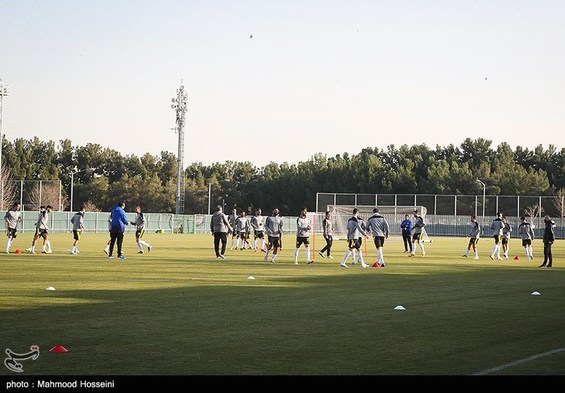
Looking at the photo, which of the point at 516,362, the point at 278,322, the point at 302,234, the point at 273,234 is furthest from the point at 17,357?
the point at 273,234

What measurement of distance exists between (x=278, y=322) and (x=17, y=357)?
514cm

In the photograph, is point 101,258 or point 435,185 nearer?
point 101,258

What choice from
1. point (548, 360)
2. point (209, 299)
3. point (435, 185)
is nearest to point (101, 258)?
point (209, 299)

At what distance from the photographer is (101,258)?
110 ft

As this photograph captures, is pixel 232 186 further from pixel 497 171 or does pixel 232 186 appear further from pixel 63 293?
pixel 63 293

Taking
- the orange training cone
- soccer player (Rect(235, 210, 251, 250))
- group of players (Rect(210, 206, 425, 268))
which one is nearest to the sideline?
the orange training cone

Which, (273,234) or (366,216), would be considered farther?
(366,216)

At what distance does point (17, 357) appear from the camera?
10539mm

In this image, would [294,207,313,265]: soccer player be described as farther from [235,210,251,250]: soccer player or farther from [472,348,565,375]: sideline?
[472,348,565,375]: sideline

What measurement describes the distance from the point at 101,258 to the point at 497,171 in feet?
288

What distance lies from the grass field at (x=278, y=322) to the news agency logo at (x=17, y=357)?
95mm

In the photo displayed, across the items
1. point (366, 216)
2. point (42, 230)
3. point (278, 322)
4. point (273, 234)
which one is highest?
point (366, 216)

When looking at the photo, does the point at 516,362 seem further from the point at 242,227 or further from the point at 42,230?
the point at 242,227

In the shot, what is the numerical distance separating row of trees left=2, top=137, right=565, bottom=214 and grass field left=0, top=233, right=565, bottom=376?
8548 cm
